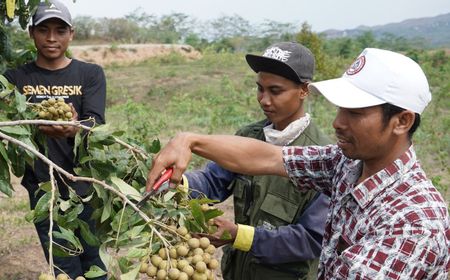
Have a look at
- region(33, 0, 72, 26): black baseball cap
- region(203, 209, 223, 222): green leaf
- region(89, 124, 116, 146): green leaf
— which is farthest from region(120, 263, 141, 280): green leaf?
region(33, 0, 72, 26): black baseball cap

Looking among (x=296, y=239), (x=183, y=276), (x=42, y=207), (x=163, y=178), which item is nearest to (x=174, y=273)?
(x=183, y=276)

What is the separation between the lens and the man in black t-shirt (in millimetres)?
2430

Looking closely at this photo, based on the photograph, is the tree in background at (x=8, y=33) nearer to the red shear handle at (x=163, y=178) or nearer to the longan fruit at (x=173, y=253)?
the red shear handle at (x=163, y=178)

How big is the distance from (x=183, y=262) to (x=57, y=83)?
1.51m

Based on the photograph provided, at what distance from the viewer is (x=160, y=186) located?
1448 millimetres

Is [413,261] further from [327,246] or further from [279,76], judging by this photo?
[279,76]

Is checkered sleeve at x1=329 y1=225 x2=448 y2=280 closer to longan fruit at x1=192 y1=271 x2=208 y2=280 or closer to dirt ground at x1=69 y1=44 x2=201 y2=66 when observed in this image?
longan fruit at x1=192 y1=271 x2=208 y2=280

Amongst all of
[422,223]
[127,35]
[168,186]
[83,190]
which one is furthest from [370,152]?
[127,35]

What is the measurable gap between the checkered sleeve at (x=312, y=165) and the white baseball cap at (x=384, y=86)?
A: 318mm

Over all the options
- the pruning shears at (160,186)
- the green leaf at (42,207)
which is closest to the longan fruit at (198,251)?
the pruning shears at (160,186)

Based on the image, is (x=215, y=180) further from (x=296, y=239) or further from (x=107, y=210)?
(x=107, y=210)

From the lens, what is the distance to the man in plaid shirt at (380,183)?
117cm

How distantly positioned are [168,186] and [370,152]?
0.54m

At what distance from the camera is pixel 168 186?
1485mm
